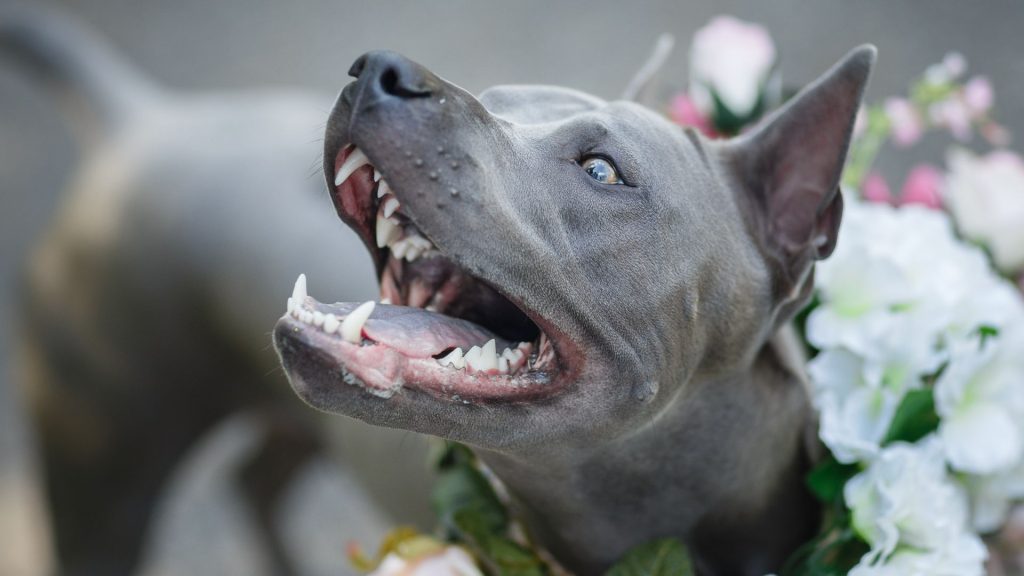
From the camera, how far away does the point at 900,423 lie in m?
1.42

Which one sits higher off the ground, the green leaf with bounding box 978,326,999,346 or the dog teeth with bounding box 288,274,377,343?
the dog teeth with bounding box 288,274,377,343

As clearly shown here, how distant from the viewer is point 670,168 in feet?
4.07

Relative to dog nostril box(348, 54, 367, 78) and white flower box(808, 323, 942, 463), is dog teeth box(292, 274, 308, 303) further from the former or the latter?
white flower box(808, 323, 942, 463)

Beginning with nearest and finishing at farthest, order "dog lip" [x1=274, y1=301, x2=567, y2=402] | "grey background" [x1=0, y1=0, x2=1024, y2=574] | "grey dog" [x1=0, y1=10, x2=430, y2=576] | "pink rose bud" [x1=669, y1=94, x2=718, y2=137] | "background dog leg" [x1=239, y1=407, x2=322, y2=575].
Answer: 1. "dog lip" [x1=274, y1=301, x2=567, y2=402]
2. "pink rose bud" [x1=669, y1=94, x2=718, y2=137]
3. "grey dog" [x1=0, y1=10, x2=430, y2=576]
4. "background dog leg" [x1=239, y1=407, x2=322, y2=575]
5. "grey background" [x1=0, y1=0, x2=1024, y2=574]

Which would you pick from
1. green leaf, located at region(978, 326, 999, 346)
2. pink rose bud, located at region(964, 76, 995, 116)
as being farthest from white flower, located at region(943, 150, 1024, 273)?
green leaf, located at region(978, 326, 999, 346)

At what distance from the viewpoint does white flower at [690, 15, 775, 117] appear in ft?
6.16

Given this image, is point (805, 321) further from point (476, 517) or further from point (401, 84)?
point (401, 84)

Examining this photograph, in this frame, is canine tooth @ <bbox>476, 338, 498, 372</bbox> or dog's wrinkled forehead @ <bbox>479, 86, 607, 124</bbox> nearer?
canine tooth @ <bbox>476, 338, 498, 372</bbox>

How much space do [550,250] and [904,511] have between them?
1.80 ft

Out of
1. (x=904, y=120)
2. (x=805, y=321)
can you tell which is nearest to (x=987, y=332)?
(x=805, y=321)

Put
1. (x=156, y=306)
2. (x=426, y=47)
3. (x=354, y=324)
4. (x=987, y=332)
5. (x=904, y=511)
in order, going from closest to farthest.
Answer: (x=354, y=324) → (x=904, y=511) → (x=987, y=332) → (x=156, y=306) → (x=426, y=47)

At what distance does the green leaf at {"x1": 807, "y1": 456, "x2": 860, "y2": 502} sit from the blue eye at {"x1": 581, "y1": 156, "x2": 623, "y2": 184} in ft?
1.64

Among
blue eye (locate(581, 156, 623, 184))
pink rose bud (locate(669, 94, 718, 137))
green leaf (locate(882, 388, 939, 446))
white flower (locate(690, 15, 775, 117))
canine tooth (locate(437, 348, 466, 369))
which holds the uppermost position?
blue eye (locate(581, 156, 623, 184))

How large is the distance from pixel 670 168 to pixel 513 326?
25 centimetres
